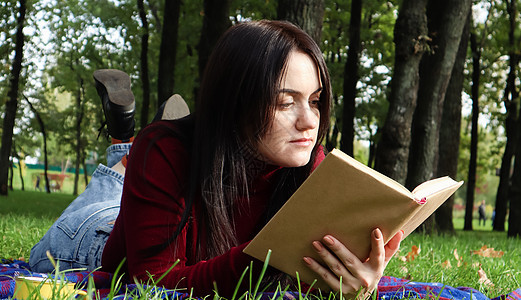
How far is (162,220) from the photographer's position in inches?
82.7

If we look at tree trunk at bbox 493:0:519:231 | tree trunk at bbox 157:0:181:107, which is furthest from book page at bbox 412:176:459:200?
tree trunk at bbox 493:0:519:231

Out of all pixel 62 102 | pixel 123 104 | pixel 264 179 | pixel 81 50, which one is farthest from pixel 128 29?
pixel 62 102

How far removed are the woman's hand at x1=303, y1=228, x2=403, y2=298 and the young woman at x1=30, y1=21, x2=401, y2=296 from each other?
0.33ft

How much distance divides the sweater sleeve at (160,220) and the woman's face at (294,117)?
38 cm

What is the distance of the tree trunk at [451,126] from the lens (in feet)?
35.2

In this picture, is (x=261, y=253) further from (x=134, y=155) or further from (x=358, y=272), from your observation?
(x=134, y=155)

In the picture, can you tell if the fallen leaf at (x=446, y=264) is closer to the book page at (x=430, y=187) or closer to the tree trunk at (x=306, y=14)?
the book page at (x=430, y=187)

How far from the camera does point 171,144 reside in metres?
2.20

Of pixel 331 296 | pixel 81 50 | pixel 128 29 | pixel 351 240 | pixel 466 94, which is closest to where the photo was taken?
pixel 351 240

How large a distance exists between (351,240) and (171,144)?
0.83 metres

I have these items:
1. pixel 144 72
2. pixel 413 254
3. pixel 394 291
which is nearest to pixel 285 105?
pixel 394 291

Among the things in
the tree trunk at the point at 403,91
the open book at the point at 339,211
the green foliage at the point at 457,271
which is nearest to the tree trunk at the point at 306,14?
the tree trunk at the point at 403,91

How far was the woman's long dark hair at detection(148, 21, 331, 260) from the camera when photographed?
2.05 m

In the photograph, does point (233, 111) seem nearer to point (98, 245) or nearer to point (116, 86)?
point (98, 245)
